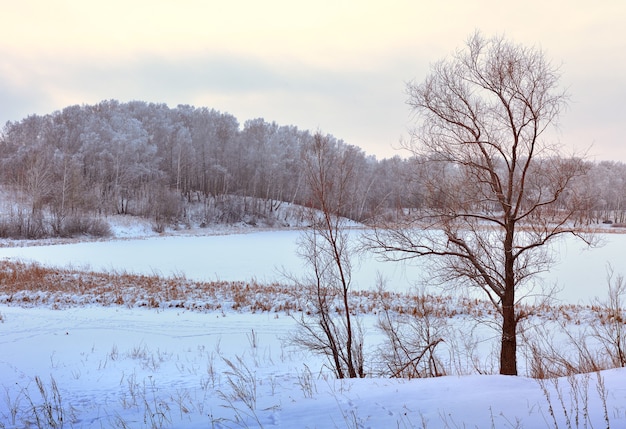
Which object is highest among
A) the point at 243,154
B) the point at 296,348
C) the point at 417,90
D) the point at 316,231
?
the point at 243,154

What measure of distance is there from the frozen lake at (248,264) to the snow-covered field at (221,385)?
71cm

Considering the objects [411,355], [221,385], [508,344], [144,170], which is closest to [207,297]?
[411,355]

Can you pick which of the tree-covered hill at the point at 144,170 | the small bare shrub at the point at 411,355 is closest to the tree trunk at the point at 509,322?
the small bare shrub at the point at 411,355

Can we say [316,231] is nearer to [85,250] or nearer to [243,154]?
[85,250]

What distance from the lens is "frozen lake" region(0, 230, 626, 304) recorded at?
18.3 meters

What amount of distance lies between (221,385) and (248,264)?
1700 cm

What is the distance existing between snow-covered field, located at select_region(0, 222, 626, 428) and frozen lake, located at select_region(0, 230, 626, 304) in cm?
71

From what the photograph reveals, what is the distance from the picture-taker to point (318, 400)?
5086 mm

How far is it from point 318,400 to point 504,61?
776 centimetres

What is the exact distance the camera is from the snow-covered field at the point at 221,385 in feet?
14.5

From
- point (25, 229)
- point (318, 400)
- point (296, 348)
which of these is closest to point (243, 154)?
point (25, 229)

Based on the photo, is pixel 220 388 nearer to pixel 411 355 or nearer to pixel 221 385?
pixel 221 385

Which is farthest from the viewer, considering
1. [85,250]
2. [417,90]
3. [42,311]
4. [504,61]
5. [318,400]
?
[85,250]

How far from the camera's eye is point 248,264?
2378 cm
